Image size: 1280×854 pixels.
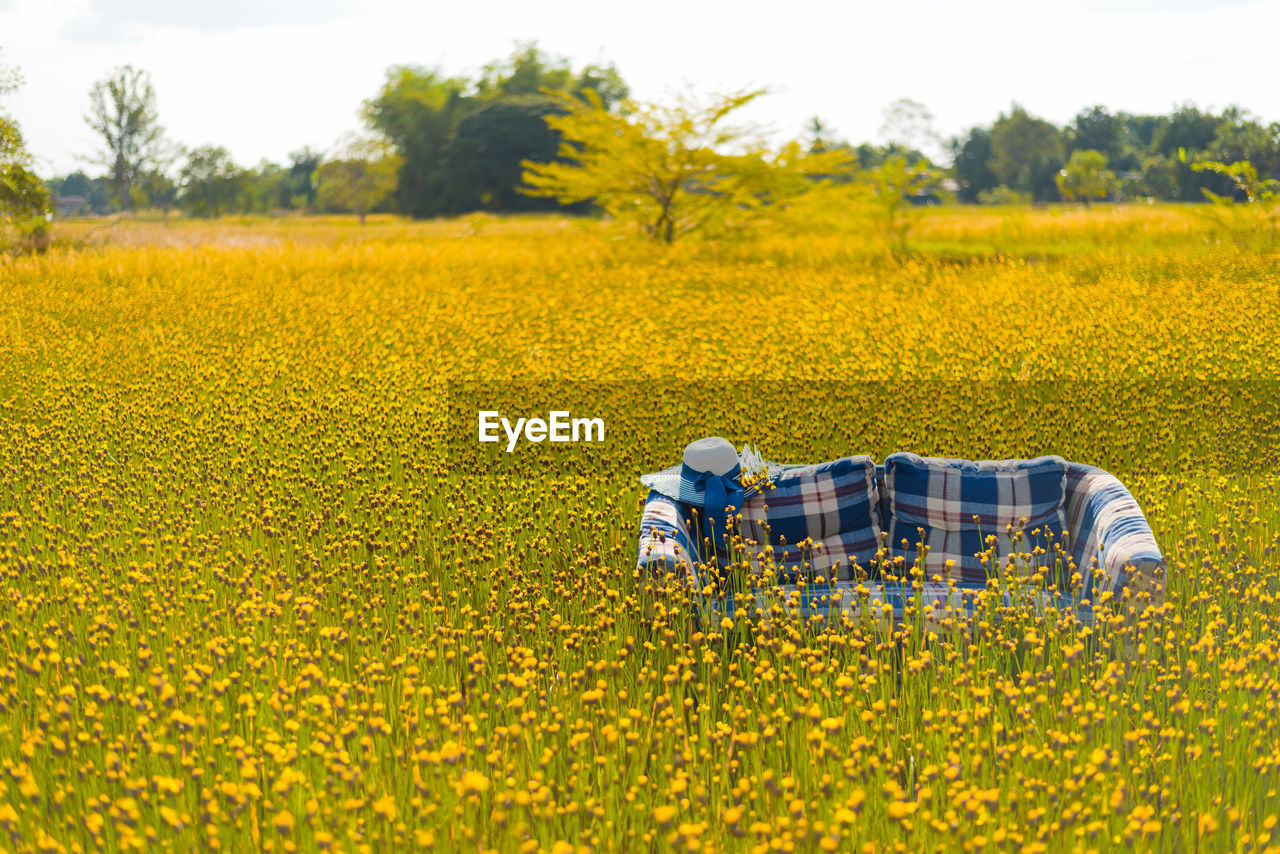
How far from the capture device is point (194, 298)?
1377cm

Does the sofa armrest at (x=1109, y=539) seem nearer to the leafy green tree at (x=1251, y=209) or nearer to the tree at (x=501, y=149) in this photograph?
the leafy green tree at (x=1251, y=209)

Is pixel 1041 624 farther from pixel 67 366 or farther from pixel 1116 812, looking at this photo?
pixel 67 366

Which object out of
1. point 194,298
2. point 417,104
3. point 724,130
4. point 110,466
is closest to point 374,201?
point 417,104

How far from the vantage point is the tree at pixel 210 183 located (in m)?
62.8

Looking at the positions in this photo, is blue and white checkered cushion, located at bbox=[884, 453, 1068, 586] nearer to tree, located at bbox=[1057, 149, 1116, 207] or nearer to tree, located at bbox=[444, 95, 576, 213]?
tree, located at bbox=[1057, 149, 1116, 207]

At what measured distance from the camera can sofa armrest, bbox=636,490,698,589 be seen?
400 centimetres

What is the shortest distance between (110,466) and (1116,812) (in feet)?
19.6

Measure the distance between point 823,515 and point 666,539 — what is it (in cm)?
→ 107

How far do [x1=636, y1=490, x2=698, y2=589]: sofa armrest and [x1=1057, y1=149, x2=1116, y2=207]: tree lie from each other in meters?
45.5

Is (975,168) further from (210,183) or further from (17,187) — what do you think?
(17,187)

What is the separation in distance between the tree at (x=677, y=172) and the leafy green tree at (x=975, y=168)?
60.1m

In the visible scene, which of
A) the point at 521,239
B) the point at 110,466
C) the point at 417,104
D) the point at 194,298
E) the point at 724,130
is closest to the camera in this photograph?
the point at 110,466

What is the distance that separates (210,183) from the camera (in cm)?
6322

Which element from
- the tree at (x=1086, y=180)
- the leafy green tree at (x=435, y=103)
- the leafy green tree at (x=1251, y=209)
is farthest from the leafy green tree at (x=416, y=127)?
the leafy green tree at (x=1251, y=209)
